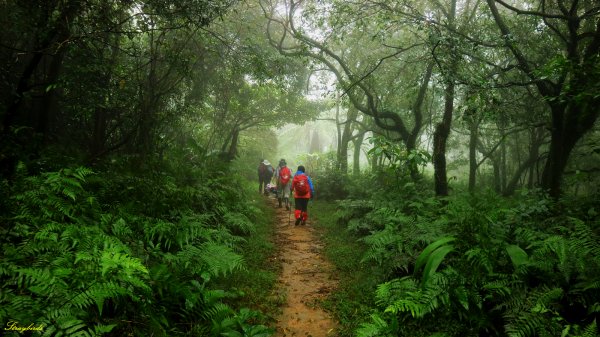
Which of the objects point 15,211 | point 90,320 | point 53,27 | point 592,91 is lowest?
point 90,320

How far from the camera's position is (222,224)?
7.80 meters

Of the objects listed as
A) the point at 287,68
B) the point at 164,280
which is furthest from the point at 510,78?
the point at 164,280

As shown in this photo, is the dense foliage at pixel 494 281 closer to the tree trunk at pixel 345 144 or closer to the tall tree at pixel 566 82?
the tall tree at pixel 566 82

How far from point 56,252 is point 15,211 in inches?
43.0

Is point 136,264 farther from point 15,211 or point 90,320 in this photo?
point 15,211

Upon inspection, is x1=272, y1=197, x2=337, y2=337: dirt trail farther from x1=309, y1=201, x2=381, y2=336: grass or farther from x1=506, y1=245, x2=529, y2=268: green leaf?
x1=506, y1=245, x2=529, y2=268: green leaf

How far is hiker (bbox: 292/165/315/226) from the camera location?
10.1 metres

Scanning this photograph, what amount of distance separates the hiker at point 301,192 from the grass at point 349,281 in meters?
0.79

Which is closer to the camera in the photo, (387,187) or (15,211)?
(15,211)

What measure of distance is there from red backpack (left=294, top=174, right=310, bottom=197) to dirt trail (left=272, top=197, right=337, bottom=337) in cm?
112

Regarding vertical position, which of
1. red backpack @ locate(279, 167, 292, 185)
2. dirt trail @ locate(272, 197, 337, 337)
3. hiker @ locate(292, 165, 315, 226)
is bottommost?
dirt trail @ locate(272, 197, 337, 337)

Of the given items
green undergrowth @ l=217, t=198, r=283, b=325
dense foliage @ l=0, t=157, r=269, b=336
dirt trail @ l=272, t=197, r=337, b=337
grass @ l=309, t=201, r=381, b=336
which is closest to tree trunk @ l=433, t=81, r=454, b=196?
grass @ l=309, t=201, r=381, b=336

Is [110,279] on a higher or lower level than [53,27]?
lower

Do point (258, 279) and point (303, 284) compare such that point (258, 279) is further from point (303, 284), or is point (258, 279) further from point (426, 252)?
point (426, 252)
